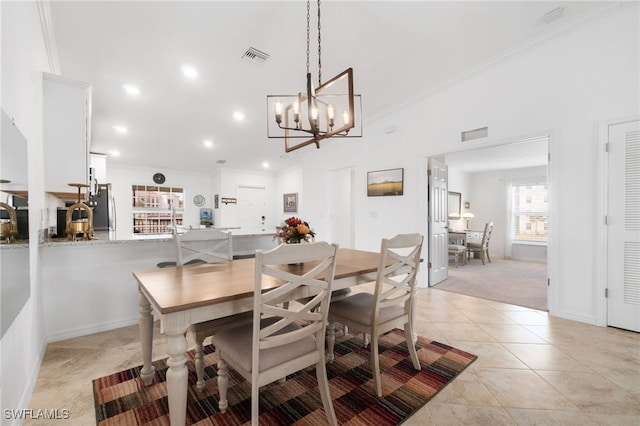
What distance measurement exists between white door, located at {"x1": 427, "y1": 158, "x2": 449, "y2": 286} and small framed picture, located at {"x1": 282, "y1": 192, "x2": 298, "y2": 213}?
4.65 meters

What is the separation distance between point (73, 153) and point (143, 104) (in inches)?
79.9

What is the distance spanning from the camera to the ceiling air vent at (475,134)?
3307 mm

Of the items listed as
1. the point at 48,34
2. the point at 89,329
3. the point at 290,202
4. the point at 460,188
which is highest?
the point at 48,34

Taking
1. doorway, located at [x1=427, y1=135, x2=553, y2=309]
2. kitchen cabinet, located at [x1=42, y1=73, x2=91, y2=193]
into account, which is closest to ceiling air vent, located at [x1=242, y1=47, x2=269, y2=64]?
kitchen cabinet, located at [x1=42, y1=73, x2=91, y2=193]

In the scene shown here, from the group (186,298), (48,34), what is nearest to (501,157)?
(186,298)

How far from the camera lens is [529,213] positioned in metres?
6.92

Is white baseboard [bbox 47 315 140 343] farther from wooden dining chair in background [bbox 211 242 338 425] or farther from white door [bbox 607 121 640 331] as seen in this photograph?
white door [bbox 607 121 640 331]

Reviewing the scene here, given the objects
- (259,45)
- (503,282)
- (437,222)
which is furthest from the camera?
(503,282)

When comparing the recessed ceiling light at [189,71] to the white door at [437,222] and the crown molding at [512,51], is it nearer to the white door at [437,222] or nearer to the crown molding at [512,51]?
the crown molding at [512,51]

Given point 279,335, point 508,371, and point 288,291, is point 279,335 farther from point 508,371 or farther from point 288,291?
point 508,371

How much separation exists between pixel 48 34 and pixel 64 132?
905 mm

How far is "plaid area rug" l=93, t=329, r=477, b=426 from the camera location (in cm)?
145

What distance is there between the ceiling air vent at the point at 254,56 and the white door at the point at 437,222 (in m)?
2.67

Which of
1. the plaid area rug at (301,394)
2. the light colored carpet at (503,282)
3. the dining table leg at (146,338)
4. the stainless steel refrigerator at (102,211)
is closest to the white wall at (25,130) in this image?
the plaid area rug at (301,394)
